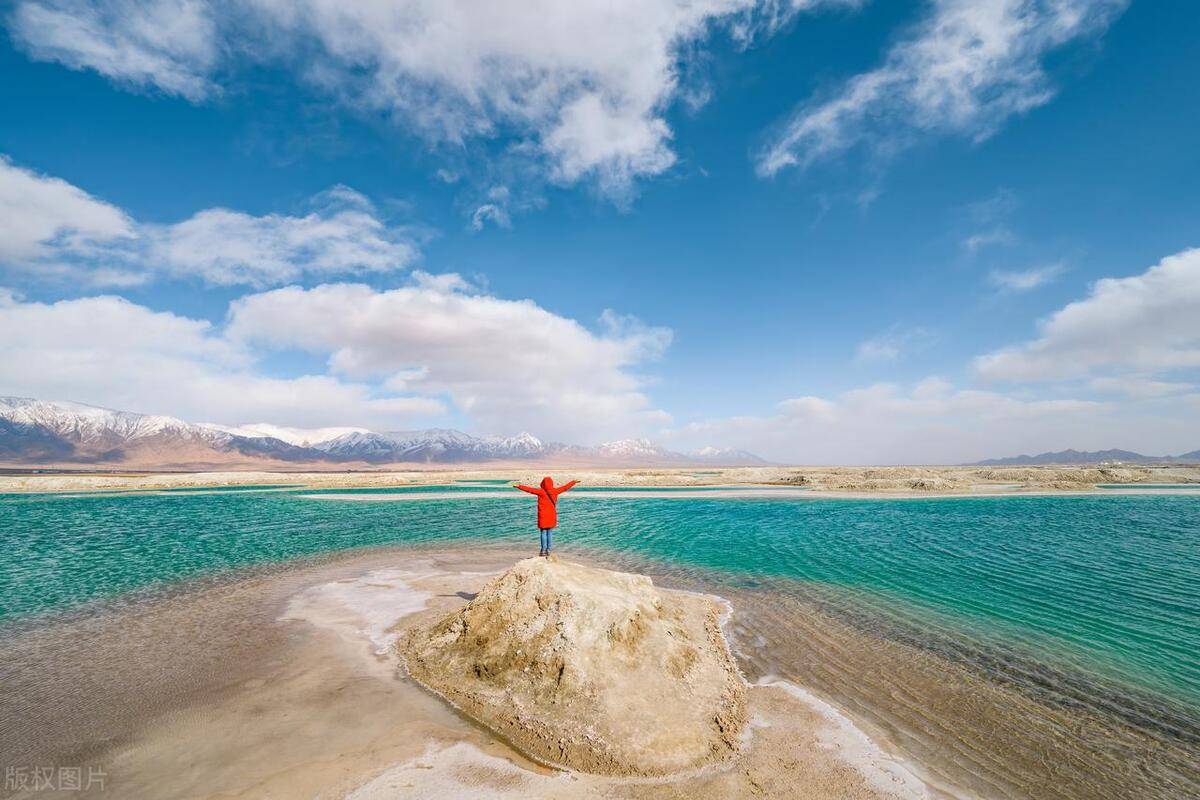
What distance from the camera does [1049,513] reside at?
156 feet

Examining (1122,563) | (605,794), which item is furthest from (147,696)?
(1122,563)

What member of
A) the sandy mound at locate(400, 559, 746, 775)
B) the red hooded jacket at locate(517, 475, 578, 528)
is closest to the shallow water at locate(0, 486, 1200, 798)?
the sandy mound at locate(400, 559, 746, 775)

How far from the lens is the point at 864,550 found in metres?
29.7

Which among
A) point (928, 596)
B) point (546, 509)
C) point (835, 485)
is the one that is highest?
point (546, 509)

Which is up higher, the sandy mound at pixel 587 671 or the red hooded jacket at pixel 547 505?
the red hooded jacket at pixel 547 505

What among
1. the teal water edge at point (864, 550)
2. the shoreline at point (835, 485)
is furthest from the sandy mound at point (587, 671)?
the shoreline at point (835, 485)

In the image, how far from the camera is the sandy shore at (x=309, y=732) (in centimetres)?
782

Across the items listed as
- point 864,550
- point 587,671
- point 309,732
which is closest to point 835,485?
point 864,550

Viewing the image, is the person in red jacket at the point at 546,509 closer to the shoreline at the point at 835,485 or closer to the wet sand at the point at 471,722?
the wet sand at the point at 471,722

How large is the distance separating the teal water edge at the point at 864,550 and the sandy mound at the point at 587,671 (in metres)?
11.0

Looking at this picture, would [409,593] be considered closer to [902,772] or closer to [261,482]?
[902,772]

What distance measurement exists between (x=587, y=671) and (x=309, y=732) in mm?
5672

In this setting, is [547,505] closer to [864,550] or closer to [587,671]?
[587,671]

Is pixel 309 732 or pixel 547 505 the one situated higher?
pixel 547 505
